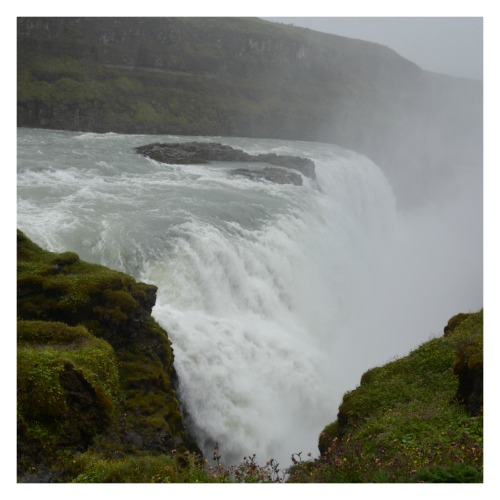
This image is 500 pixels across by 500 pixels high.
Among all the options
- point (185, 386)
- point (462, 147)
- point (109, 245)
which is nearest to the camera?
point (185, 386)

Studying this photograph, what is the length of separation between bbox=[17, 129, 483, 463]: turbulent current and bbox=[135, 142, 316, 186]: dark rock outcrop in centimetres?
120

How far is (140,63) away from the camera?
75.3 metres

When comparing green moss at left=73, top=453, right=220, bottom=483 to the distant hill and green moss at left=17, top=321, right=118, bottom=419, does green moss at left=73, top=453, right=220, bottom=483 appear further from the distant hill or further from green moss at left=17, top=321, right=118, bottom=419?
the distant hill

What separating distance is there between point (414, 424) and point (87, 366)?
614 centimetres

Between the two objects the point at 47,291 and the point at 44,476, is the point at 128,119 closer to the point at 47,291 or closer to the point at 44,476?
the point at 47,291

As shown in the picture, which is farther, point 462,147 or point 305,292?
point 462,147

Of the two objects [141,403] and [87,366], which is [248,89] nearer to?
[141,403]

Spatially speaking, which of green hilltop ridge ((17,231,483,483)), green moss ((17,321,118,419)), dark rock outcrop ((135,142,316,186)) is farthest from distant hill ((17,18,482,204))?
green moss ((17,321,118,419))

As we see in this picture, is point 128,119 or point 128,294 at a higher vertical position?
point 128,119

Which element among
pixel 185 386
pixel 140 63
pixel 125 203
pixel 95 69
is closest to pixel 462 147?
pixel 140 63

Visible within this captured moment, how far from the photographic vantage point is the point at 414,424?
9.48 meters

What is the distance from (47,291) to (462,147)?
10100cm

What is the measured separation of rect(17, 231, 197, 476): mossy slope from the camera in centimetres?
878

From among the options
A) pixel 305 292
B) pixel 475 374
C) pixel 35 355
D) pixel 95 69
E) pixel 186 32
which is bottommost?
pixel 475 374
